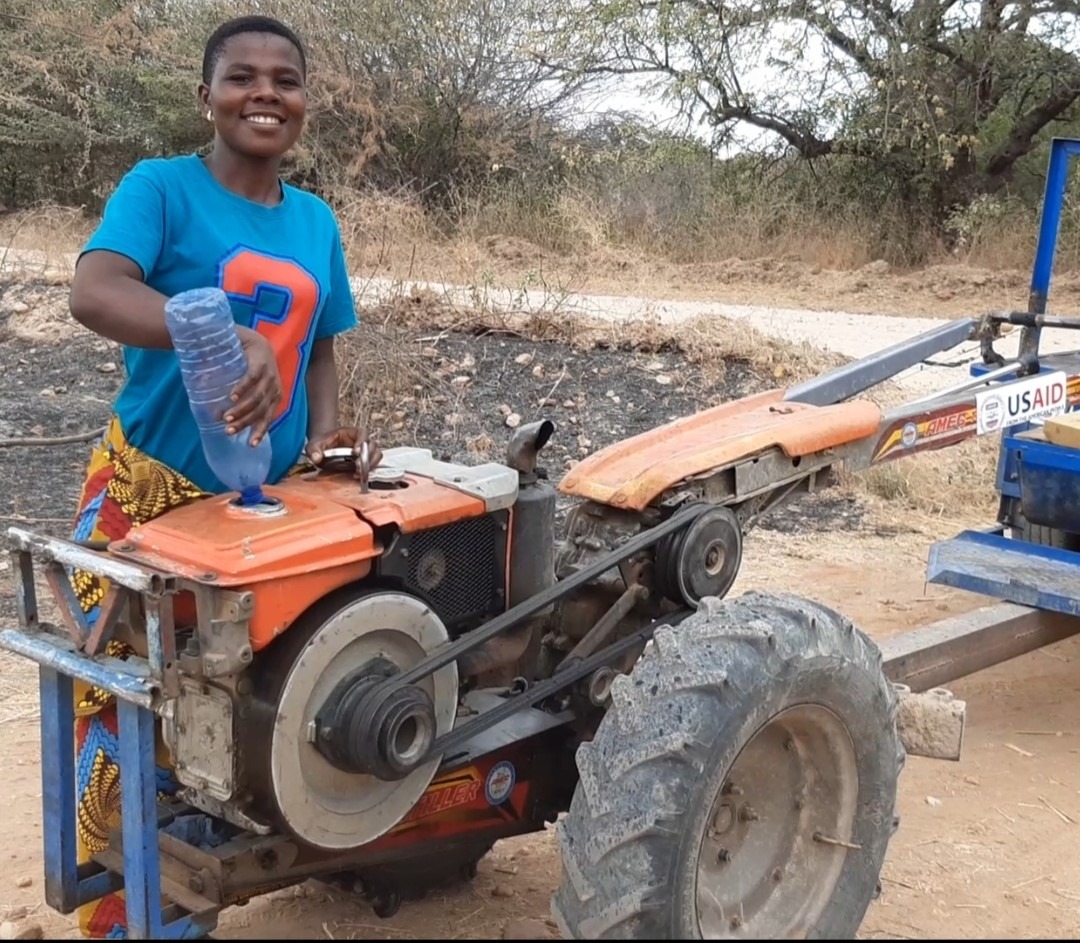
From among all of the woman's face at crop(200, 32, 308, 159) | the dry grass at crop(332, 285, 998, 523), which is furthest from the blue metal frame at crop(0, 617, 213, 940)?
the dry grass at crop(332, 285, 998, 523)

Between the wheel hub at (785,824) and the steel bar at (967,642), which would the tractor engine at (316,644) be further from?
the steel bar at (967,642)

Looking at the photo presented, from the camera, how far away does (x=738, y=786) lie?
266 cm

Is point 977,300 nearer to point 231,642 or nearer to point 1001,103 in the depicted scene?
point 1001,103

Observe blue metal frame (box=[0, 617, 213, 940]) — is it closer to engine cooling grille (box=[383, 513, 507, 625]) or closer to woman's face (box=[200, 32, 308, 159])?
engine cooling grille (box=[383, 513, 507, 625])

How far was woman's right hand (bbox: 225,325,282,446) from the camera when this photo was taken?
2188 mm

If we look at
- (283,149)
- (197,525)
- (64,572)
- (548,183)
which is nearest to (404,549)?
(197,525)

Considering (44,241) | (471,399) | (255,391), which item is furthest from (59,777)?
(44,241)

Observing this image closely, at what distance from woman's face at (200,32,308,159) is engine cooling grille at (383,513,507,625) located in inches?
33.9

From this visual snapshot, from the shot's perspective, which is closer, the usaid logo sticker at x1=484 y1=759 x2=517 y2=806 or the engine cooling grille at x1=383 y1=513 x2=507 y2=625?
the engine cooling grille at x1=383 y1=513 x2=507 y2=625

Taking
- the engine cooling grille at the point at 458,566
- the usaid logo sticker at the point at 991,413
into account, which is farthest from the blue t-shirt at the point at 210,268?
the usaid logo sticker at the point at 991,413

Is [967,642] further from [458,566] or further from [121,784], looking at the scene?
[121,784]

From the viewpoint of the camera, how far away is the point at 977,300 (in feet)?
43.9

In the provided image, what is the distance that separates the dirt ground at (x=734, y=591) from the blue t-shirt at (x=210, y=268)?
120 centimetres

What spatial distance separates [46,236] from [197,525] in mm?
13977
